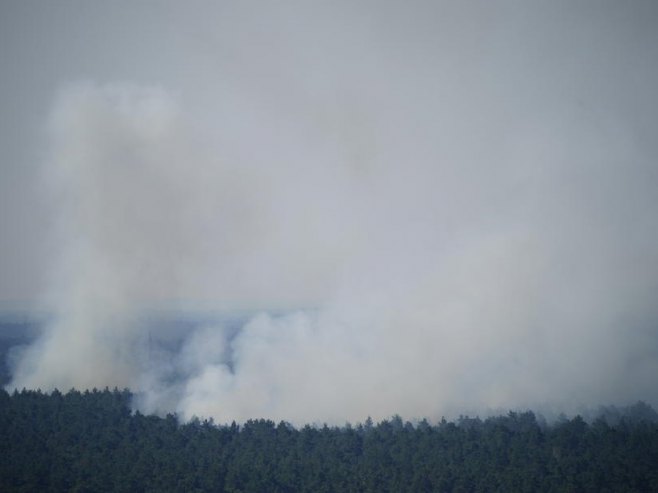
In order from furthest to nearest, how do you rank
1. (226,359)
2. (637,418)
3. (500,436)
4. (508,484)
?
(226,359) < (637,418) < (500,436) < (508,484)

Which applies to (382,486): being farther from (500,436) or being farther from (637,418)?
(637,418)

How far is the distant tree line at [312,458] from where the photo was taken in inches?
1414

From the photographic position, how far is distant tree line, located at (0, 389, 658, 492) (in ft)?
118

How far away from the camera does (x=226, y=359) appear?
86625 millimetres

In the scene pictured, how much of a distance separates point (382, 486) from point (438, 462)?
5.13 metres

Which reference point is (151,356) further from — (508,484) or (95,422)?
(508,484)

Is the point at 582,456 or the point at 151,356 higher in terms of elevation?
the point at 151,356

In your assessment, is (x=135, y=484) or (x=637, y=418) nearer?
(x=135, y=484)

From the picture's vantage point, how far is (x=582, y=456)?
3866cm

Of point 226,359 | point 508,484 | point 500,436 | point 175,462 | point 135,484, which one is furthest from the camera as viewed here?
point 226,359

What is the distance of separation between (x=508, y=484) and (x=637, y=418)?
36264 millimetres

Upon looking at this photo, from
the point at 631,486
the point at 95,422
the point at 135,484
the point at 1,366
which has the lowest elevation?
the point at 631,486

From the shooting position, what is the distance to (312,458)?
131ft

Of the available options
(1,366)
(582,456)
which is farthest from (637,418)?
(1,366)
